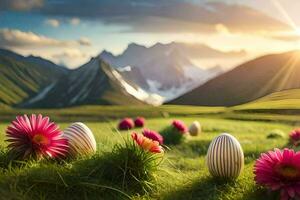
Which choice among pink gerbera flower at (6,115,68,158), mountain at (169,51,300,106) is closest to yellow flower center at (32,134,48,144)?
pink gerbera flower at (6,115,68,158)

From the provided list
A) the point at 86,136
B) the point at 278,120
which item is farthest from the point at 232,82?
the point at 86,136

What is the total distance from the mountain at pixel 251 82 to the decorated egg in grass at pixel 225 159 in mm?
29081

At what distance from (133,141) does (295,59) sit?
51.9 m

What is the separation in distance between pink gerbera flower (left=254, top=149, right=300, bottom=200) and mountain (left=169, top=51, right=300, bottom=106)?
29906 millimetres

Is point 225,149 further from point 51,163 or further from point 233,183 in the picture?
point 51,163

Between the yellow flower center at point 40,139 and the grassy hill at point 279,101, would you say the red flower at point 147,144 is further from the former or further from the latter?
the grassy hill at point 279,101

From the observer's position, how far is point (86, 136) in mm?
10961

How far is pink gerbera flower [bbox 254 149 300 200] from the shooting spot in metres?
8.99

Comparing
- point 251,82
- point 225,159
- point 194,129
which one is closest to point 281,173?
point 225,159

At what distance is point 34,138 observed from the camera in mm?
10180

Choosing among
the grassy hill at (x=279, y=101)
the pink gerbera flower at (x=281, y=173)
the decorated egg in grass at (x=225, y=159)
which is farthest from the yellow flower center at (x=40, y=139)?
the grassy hill at (x=279, y=101)

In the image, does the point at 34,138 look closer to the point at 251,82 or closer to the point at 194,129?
the point at 194,129

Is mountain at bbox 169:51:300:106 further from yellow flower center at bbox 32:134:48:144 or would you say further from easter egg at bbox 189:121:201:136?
yellow flower center at bbox 32:134:48:144

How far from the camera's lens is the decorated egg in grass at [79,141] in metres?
10.9
